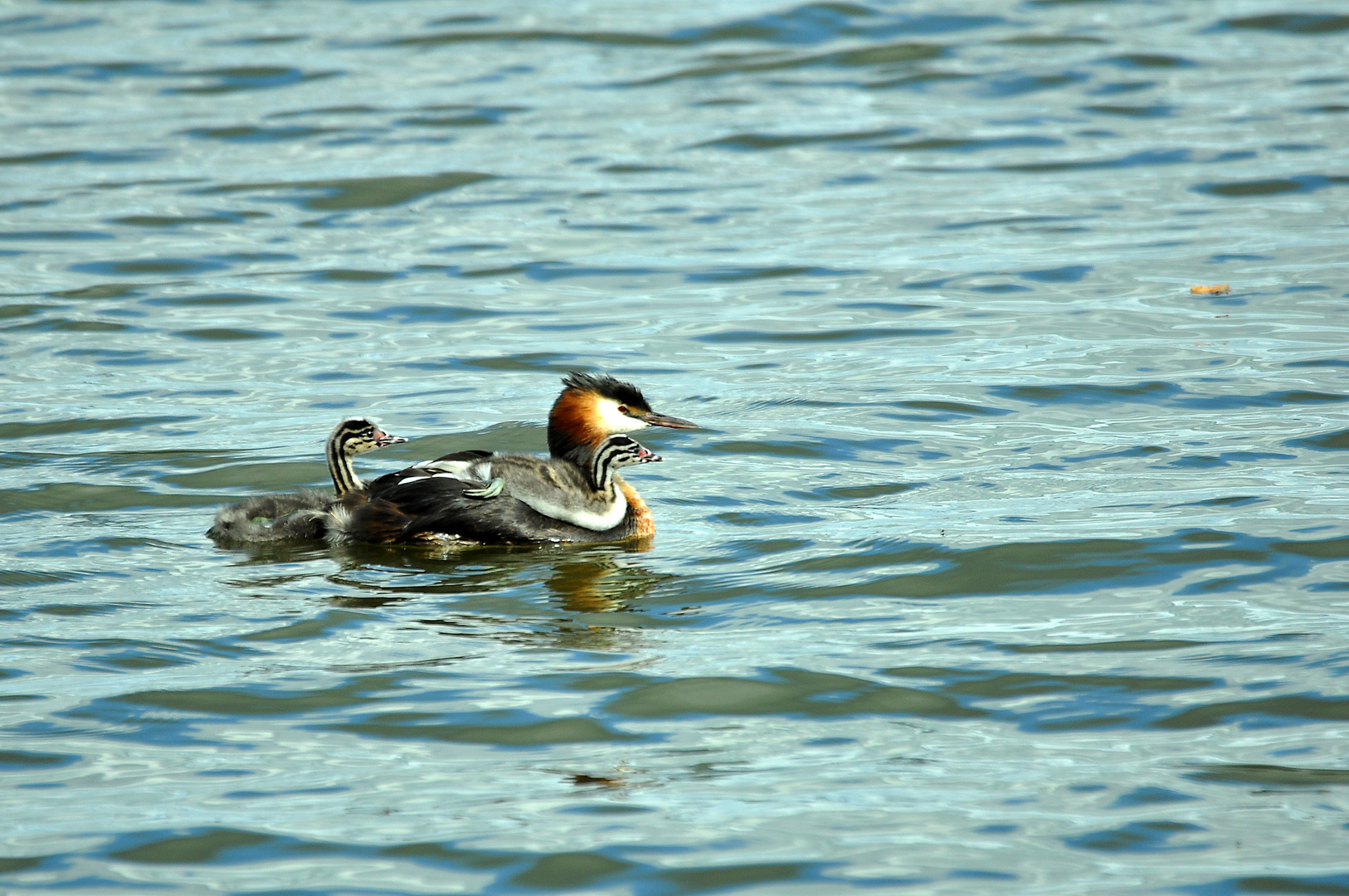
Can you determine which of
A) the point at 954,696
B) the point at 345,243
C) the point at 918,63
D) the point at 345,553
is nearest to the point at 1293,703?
the point at 954,696

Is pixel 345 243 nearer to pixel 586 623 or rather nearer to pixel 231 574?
pixel 231 574

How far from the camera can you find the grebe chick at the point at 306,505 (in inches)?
327

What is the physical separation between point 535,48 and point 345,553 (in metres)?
17.0

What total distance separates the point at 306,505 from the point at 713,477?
7.80 ft

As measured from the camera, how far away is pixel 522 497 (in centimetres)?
848

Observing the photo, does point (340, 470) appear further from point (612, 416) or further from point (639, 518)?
point (639, 518)

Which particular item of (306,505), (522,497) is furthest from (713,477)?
(306,505)

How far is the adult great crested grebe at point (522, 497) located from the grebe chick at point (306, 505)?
0.13 meters

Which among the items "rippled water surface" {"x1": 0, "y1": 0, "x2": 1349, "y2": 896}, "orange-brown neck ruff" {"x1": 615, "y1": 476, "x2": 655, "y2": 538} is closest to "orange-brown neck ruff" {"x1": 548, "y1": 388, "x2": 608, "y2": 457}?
"orange-brown neck ruff" {"x1": 615, "y1": 476, "x2": 655, "y2": 538}

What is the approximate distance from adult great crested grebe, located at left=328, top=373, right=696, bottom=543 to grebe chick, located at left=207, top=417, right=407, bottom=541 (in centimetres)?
13

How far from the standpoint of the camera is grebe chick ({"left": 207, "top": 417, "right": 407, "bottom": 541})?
27.3 feet

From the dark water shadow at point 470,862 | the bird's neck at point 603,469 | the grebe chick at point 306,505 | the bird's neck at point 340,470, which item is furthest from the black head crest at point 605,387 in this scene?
the dark water shadow at point 470,862

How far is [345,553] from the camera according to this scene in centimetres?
841

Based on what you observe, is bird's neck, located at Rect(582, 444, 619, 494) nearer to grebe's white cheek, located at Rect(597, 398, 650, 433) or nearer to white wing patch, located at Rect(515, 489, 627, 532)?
white wing patch, located at Rect(515, 489, 627, 532)
